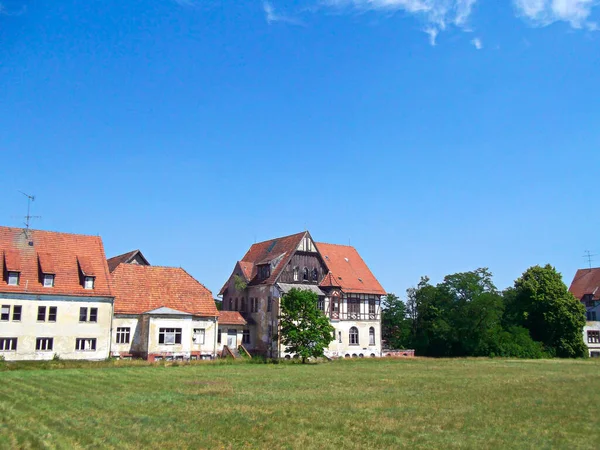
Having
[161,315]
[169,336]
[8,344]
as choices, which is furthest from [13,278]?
[169,336]

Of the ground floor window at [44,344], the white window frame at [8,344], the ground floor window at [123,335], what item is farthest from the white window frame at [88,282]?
the white window frame at [8,344]

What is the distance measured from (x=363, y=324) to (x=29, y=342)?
35.9 metres

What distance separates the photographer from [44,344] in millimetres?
45562

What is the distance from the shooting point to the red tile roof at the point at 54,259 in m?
45.9

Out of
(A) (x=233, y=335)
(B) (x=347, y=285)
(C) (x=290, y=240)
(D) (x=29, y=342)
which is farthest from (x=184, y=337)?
(B) (x=347, y=285)

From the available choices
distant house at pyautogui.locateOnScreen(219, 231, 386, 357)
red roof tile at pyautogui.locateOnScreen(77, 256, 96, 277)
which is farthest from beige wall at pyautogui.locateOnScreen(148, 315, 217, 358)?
red roof tile at pyautogui.locateOnScreen(77, 256, 96, 277)

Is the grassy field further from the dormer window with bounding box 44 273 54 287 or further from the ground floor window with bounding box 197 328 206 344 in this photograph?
the ground floor window with bounding box 197 328 206 344

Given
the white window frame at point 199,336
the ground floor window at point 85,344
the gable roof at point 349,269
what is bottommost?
the ground floor window at point 85,344

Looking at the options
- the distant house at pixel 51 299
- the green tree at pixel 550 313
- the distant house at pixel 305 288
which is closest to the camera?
the distant house at pixel 51 299

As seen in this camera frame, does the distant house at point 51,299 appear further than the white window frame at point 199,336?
No

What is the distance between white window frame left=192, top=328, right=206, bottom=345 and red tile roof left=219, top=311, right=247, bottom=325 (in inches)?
136

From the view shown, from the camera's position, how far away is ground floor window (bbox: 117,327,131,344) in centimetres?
5012

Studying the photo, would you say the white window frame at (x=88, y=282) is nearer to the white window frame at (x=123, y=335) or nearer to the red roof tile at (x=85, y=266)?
the red roof tile at (x=85, y=266)

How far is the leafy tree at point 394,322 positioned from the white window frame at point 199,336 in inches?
1215
